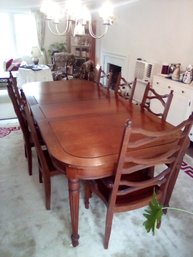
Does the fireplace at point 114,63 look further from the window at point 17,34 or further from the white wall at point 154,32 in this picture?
the window at point 17,34

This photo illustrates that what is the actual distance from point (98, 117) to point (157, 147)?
0.64 meters

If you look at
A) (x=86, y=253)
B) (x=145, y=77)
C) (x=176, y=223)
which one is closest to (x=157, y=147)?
(x=176, y=223)

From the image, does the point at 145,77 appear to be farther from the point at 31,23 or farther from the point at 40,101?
the point at 31,23

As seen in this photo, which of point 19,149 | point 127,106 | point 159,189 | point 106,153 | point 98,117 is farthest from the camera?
point 19,149

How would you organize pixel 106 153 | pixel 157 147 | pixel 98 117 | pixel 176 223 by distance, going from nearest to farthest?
pixel 106 153 < pixel 157 147 < pixel 176 223 < pixel 98 117

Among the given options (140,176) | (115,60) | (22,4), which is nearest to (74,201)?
(140,176)

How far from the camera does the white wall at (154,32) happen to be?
3467mm

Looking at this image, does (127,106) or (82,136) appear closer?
(82,136)

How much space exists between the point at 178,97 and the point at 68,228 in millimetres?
2380

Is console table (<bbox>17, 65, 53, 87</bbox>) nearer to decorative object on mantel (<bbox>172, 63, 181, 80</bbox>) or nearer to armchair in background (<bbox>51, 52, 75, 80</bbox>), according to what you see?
armchair in background (<bbox>51, 52, 75, 80</bbox>)

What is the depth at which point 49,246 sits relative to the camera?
1.56m

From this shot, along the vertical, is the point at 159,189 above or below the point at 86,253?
above

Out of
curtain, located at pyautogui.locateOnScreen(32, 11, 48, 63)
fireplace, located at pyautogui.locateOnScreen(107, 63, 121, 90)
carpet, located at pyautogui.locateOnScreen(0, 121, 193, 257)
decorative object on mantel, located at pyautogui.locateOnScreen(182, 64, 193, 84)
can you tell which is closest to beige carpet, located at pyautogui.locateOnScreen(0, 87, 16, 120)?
carpet, located at pyautogui.locateOnScreen(0, 121, 193, 257)

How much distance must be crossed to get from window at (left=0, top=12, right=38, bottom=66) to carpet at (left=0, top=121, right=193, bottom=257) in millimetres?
6423
